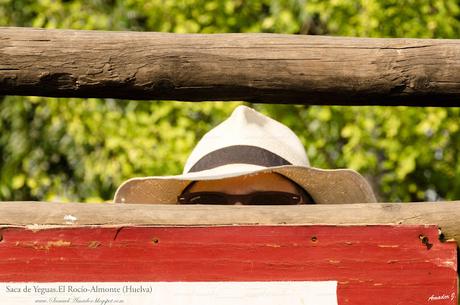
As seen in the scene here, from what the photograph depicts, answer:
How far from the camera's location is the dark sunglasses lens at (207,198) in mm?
2615

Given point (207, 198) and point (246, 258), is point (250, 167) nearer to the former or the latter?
point (207, 198)

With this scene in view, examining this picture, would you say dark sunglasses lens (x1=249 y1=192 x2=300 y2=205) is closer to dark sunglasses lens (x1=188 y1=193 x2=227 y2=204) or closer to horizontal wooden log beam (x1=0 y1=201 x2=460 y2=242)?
dark sunglasses lens (x1=188 y1=193 x2=227 y2=204)

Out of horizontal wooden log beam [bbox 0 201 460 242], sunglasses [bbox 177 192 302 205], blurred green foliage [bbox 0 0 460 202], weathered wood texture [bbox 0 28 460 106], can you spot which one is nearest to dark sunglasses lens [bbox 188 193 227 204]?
sunglasses [bbox 177 192 302 205]

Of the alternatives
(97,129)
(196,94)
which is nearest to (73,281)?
(196,94)

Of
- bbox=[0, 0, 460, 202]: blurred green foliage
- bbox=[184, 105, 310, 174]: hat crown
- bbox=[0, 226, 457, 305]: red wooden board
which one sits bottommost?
bbox=[0, 226, 457, 305]: red wooden board

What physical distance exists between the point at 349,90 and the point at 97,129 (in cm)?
338

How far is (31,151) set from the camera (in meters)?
6.09

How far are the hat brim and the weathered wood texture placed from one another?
0.89 feet

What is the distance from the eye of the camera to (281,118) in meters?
5.31

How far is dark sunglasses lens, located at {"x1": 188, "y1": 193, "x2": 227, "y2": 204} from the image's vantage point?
262 centimetres

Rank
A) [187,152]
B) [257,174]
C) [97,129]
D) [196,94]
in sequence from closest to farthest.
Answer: [196,94] → [257,174] → [187,152] → [97,129]

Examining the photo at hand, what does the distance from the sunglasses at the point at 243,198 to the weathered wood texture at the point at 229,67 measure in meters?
0.41

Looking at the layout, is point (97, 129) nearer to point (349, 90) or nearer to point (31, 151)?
point (31, 151)

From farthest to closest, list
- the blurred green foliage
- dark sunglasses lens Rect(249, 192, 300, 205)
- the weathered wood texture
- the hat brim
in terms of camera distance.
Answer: the blurred green foliage < dark sunglasses lens Rect(249, 192, 300, 205) < the hat brim < the weathered wood texture
